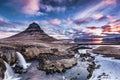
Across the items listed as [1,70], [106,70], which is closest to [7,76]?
[1,70]

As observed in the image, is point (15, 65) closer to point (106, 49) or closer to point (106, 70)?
point (106, 70)

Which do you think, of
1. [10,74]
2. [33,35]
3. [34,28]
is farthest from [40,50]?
[33,35]

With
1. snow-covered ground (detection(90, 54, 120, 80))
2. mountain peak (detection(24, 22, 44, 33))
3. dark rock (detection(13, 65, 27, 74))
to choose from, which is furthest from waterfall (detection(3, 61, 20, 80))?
mountain peak (detection(24, 22, 44, 33))

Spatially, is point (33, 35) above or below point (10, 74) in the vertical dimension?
above

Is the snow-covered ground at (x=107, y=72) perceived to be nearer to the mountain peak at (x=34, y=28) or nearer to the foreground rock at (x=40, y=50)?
the foreground rock at (x=40, y=50)

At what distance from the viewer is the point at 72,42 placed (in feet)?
157

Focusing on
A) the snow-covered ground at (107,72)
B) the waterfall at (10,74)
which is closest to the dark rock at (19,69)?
the waterfall at (10,74)

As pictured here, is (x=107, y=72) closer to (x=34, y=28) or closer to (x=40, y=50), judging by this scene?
(x=40, y=50)

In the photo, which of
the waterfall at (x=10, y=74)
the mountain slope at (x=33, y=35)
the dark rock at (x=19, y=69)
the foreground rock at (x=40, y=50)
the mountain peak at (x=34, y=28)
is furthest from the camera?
the mountain peak at (x=34, y=28)

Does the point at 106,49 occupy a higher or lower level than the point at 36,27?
lower

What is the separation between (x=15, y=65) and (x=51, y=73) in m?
4.84

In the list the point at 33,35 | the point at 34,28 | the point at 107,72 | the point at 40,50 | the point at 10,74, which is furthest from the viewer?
the point at 33,35

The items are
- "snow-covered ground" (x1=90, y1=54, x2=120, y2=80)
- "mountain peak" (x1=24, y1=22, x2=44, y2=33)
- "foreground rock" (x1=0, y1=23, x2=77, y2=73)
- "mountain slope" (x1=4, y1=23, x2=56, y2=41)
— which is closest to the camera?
"snow-covered ground" (x1=90, y1=54, x2=120, y2=80)

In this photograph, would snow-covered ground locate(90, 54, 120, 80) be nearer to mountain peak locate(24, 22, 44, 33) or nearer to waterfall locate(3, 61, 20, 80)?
waterfall locate(3, 61, 20, 80)
